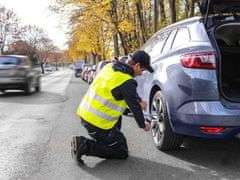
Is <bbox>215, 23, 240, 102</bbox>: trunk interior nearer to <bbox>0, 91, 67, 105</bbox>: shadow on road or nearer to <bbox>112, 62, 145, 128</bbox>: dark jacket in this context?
<bbox>112, 62, 145, 128</bbox>: dark jacket

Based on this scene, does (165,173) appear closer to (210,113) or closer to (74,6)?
(210,113)

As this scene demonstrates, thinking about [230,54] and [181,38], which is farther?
[230,54]

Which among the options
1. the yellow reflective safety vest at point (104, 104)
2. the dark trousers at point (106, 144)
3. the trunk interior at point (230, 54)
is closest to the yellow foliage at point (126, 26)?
the trunk interior at point (230, 54)

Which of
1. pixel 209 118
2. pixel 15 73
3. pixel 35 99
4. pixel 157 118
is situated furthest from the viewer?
Result: pixel 15 73

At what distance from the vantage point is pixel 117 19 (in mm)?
23938

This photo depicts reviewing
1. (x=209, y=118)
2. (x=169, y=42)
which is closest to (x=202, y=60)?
(x=209, y=118)

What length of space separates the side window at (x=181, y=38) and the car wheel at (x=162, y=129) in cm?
71

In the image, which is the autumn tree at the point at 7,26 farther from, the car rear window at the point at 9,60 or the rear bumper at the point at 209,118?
the rear bumper at the point at 209,118

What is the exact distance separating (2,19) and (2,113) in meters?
44.2

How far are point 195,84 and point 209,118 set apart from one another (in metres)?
0.41

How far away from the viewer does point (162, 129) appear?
16.2 ft

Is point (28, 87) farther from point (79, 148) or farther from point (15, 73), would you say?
point (79, 148)

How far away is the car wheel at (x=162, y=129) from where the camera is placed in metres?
4.83

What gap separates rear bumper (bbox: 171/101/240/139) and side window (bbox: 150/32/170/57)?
1540mm
